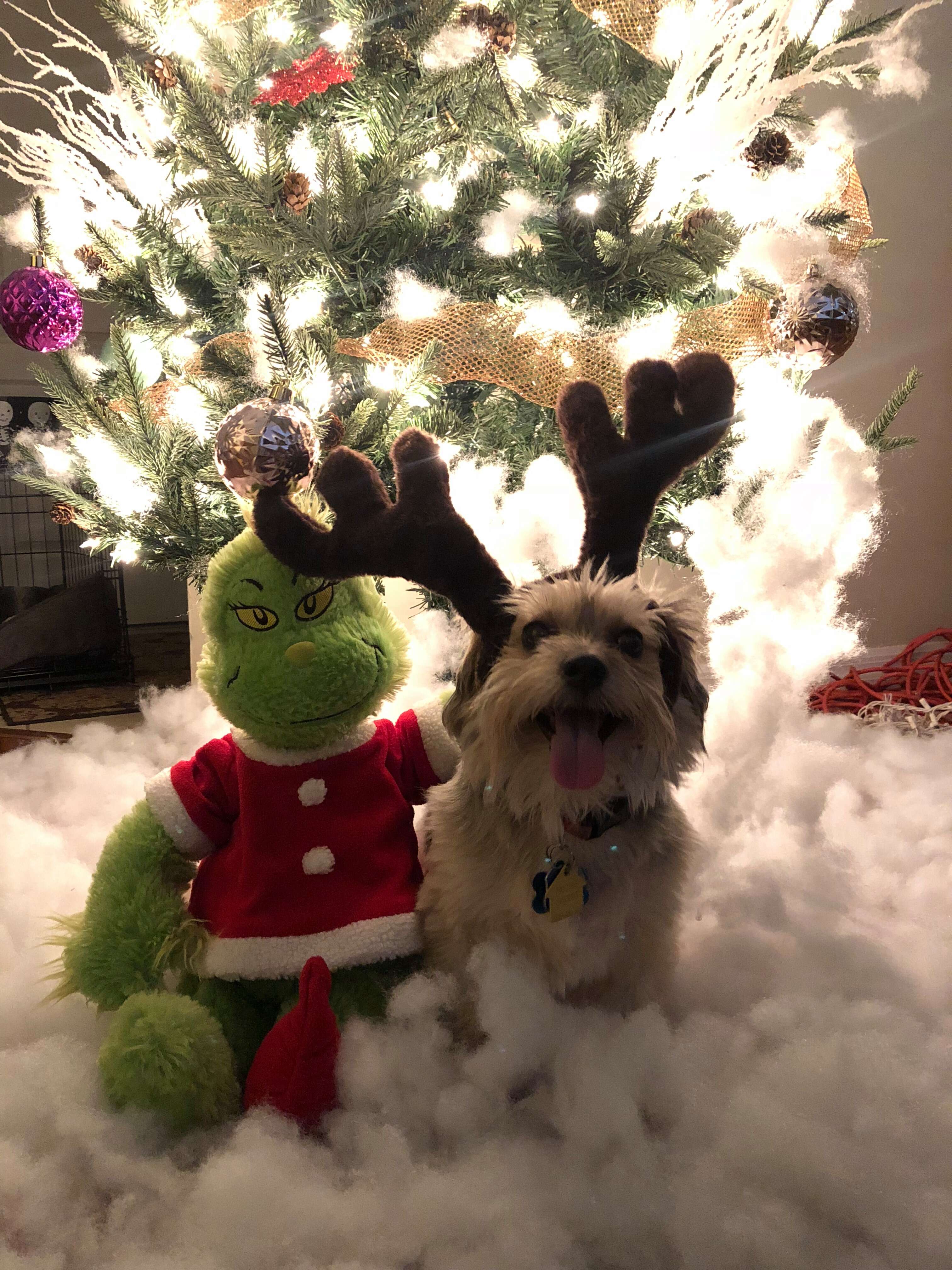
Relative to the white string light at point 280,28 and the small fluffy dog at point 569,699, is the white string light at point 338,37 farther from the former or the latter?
the small fluffy dog at point 569,699

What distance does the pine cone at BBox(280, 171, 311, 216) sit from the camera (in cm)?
92

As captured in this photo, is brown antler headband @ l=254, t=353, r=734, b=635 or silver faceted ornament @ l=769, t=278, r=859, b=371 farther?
silver faceted ornament @ l=769, t=278, r=859, b=371

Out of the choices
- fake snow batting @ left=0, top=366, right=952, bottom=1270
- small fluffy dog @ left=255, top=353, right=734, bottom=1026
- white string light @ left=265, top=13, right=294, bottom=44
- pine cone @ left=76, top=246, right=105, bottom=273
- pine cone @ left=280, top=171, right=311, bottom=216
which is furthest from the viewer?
pine cone @ left=76, top=246, right=105, bottom=273

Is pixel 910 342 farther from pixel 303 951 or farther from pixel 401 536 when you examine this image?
pixel 303 951

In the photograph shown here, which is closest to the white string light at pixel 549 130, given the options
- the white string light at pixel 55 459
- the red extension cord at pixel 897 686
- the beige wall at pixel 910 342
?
the white string light at pixel 55 459

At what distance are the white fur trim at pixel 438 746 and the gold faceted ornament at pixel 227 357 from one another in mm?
525

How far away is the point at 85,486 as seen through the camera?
1257 mm

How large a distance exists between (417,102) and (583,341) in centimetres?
33

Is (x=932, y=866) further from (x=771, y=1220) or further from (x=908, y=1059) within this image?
(x=771, y=1220)

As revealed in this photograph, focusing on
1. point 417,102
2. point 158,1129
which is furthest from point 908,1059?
Answer: point 417,102

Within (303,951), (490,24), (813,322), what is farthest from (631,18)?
(303,951)

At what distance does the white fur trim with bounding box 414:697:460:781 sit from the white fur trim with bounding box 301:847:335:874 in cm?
14

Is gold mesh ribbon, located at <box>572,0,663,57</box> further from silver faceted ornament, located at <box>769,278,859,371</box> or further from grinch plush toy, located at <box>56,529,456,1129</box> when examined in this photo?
grinch plush toy, located at <box>56,529,456,1129</box>

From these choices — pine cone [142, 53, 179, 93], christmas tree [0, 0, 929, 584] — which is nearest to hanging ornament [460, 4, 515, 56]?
christmas tree [0, 0, 929, 584]
